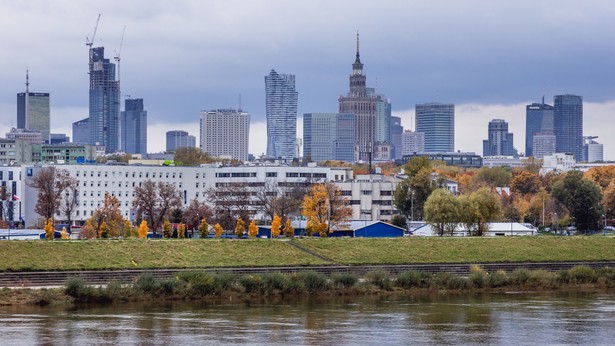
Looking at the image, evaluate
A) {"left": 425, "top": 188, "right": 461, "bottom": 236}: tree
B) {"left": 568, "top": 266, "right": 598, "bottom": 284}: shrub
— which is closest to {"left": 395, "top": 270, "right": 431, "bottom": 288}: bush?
{"left": 568, "top": 266, "right": 598, "bottom": 284}: shrub

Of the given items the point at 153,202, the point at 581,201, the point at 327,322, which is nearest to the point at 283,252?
the point at 327,322

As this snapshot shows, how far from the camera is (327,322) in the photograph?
71750mm

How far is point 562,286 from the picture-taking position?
94.1 m

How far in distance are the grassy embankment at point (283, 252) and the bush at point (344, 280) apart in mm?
6973

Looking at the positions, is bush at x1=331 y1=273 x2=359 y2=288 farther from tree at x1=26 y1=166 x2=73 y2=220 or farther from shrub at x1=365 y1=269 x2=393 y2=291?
tree at x1=26 y1=166 x2=73 y2=220

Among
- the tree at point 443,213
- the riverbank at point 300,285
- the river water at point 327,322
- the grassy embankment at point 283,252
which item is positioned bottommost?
the river water at point 327,322

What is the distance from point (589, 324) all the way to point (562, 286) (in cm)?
2319

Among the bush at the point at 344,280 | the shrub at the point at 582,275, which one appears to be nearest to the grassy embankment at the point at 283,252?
the bush at the point at 344,280

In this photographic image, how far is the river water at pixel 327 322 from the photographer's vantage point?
2552 inches

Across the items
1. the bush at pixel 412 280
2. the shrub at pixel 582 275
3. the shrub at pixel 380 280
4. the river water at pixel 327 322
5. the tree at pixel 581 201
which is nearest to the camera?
the river water at pixel 327 322

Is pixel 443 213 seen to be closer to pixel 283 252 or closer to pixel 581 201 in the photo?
pixel 283 252

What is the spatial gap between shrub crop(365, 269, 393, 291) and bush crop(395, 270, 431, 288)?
82cm

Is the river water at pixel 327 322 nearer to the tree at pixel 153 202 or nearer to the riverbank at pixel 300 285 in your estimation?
the riverbank at pixel 300 285

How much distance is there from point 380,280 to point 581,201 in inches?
2717
